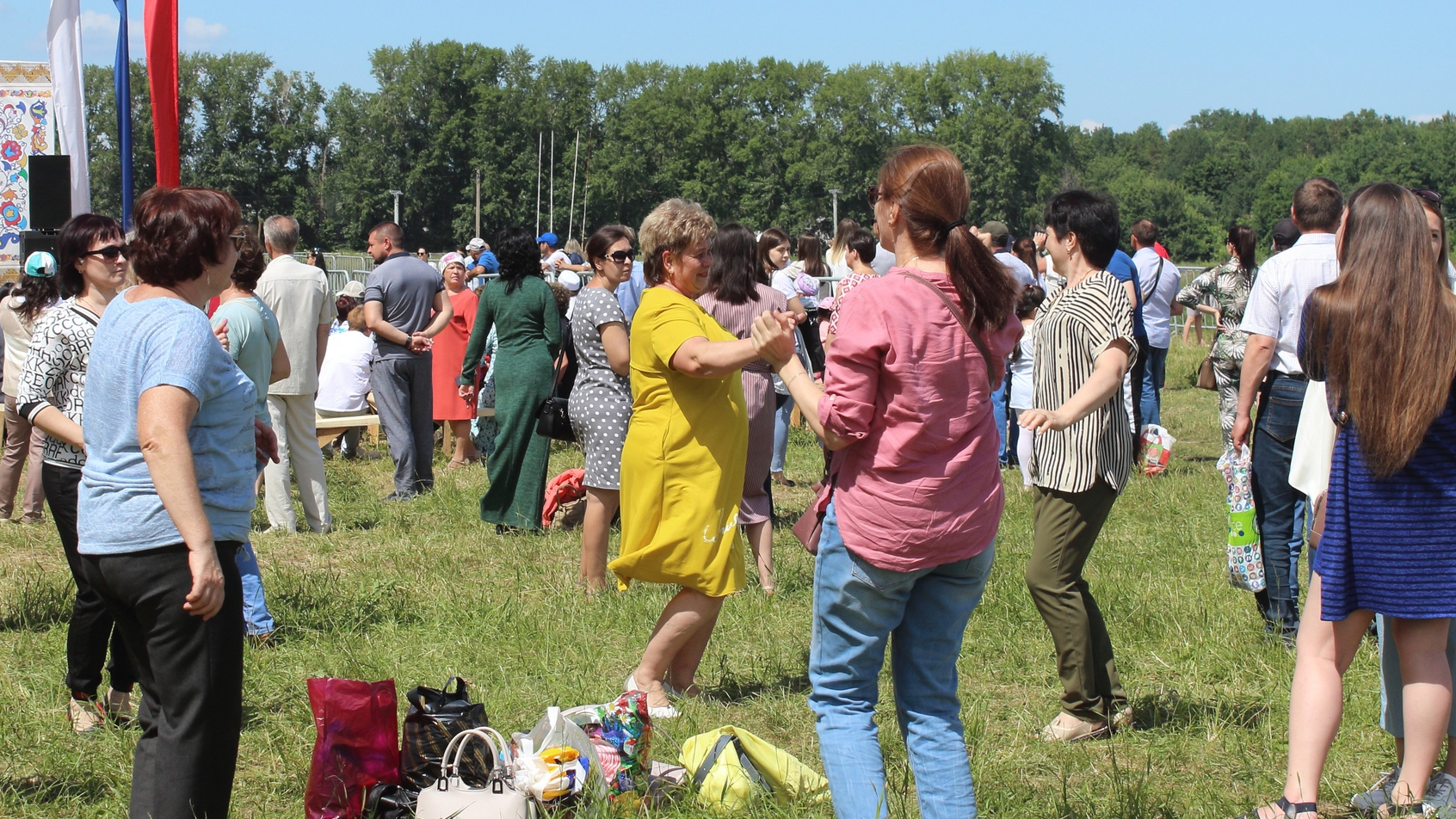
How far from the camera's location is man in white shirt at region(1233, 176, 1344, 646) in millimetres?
4434

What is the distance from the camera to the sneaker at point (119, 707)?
13.2 ft

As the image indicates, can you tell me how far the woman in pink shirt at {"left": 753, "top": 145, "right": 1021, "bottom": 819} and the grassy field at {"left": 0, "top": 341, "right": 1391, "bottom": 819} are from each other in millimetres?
283

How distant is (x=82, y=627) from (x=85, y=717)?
0.30 m

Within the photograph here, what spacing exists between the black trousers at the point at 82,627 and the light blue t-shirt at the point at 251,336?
77 centimetres

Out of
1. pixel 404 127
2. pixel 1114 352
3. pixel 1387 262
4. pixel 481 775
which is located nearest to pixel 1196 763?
pixel 1114 352

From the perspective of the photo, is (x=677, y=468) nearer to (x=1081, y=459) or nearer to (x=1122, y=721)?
(x=1081, y=459)

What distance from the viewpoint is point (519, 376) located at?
281 inches

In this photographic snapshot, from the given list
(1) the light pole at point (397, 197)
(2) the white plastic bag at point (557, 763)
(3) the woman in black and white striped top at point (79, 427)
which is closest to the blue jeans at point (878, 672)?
(2) the white plastic bag at point (557, 763)

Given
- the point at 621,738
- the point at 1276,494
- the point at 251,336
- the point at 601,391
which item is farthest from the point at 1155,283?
the point at 621,738

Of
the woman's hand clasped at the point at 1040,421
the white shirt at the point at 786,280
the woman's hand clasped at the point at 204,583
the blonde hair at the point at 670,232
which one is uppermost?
the blonde hair at the point at 670,232

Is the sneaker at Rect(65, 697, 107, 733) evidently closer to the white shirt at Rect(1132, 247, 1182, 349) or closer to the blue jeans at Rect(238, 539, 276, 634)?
the blue jeans at Rect(238, 539, 276, 634)

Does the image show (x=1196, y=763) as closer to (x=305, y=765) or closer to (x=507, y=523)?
(x=305, y=765)

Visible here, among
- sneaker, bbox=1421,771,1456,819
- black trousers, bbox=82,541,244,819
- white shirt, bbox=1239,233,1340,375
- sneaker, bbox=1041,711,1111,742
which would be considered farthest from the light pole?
sneaker, bbox=1421,771,1456,819

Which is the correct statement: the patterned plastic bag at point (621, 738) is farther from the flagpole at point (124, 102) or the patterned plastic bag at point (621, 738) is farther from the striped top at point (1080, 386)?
the flagpole at point (124, 102)
